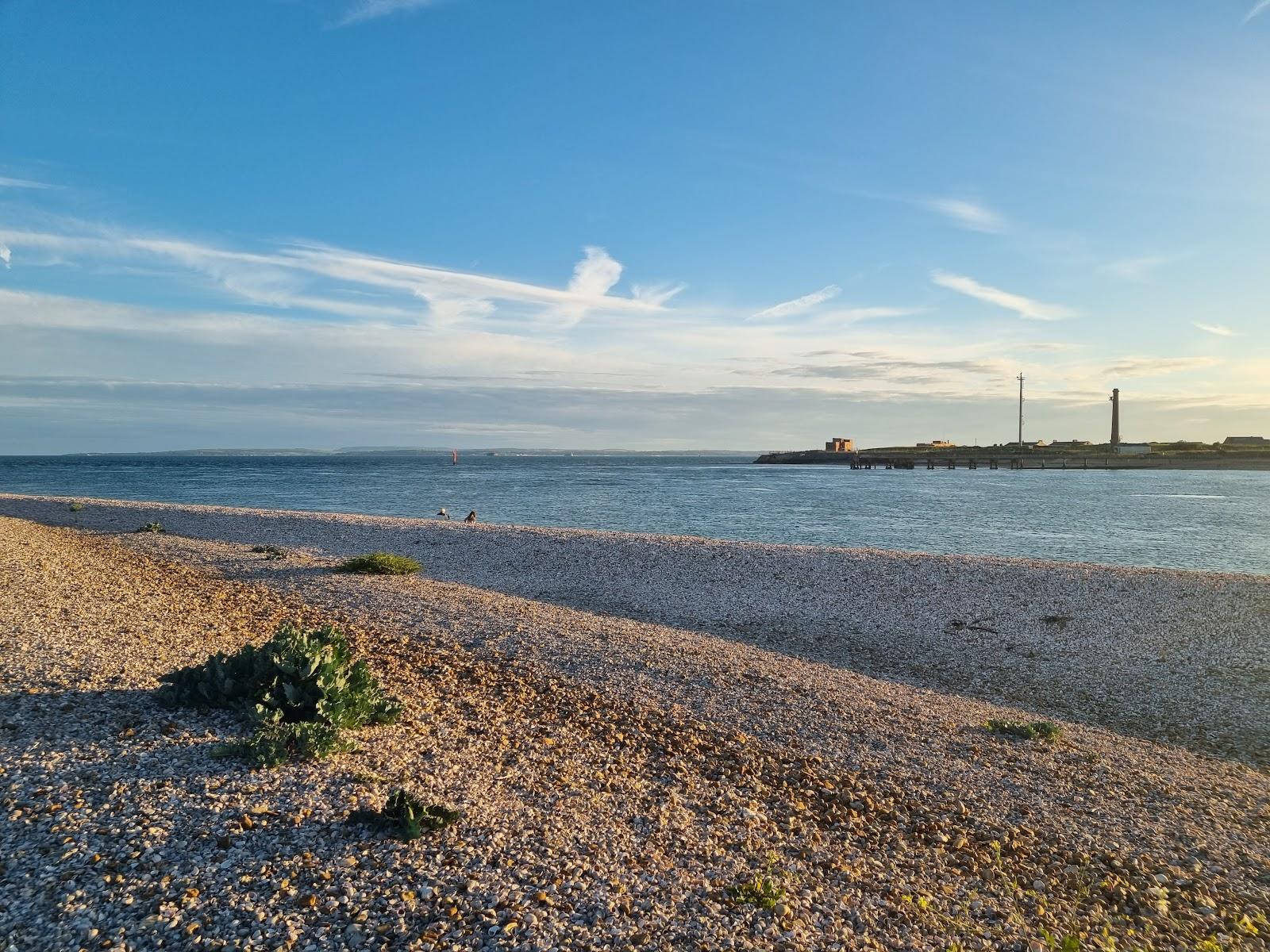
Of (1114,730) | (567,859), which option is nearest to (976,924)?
(567,859)

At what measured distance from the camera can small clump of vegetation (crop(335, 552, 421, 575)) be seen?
1694 cm

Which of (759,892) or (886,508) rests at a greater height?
(759,892)

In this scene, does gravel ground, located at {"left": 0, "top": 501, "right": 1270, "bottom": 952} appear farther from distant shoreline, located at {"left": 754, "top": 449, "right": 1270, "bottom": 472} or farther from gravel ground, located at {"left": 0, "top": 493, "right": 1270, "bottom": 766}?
distant shoreline, located at {"left": 754, "top": 449, "right": 1270, "bottom": 472}

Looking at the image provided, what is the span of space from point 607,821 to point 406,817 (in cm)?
138

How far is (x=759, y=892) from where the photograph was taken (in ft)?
14.8

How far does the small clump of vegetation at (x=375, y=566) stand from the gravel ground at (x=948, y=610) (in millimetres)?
1038

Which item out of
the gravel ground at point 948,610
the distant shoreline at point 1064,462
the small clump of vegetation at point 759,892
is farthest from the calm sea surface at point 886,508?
the distant shoreline at point 1064,462

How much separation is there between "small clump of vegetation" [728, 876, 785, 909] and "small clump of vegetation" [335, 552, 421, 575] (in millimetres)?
13785

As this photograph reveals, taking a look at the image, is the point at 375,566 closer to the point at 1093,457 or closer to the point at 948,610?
the point at 948,610

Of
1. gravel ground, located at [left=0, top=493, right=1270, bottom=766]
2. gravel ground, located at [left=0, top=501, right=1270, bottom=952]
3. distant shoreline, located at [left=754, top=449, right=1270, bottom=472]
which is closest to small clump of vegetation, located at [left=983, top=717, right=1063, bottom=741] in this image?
gravel ground, located at [left=0, top=501, right=1270, bottom=952]

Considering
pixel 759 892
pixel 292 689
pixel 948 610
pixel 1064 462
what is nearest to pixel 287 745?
pixel 292 689

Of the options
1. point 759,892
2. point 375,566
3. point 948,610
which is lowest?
point 948,610

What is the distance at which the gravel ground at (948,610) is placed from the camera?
10.1 meters

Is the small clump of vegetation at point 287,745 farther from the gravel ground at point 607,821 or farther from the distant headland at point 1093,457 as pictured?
the distant headland at point 1093,457
